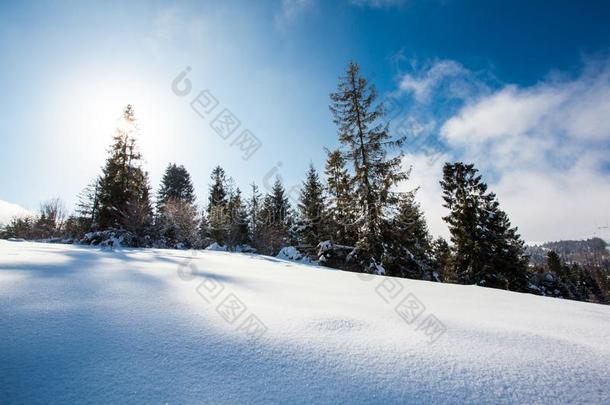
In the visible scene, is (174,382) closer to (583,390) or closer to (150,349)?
(150,349)

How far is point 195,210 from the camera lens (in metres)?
22.3

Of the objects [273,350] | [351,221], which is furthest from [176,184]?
[273,350]

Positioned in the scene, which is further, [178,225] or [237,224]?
[237,224]

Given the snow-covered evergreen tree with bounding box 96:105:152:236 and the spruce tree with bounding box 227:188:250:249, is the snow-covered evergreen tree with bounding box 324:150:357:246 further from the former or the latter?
the snow-covered evergreen tree with bounding box 96:105:152:236

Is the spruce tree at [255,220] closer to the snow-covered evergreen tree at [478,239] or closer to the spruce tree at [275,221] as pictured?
the spruce tree at [275,221]

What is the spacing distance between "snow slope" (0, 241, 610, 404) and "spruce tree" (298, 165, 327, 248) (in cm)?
1755

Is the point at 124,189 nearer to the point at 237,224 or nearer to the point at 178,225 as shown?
the point at 178,225

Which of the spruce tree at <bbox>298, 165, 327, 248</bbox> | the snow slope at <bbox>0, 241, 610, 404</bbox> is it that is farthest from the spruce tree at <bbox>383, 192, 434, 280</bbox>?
the snow slope at <bbox>0, 241, 610, 404</bbox>

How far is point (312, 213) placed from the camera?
21500 millimetres

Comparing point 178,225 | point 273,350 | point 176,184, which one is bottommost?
point 273,350

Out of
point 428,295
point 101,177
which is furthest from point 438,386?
point 101,177

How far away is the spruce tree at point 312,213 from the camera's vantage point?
20695mm

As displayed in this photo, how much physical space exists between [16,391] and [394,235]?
13.5 metres

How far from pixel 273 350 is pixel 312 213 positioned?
19.9 meters
